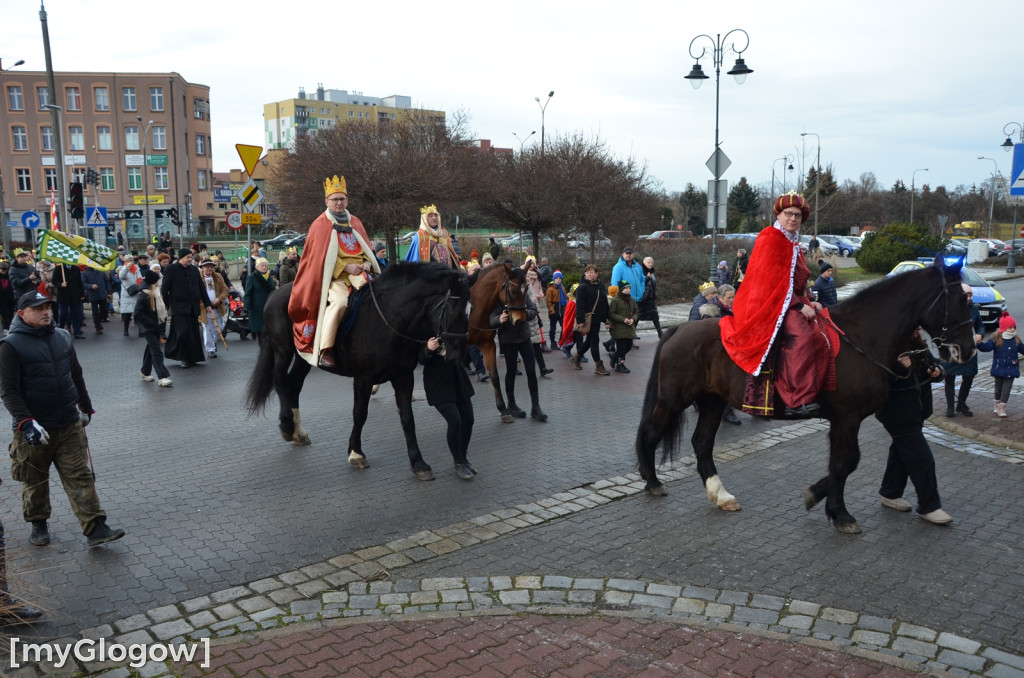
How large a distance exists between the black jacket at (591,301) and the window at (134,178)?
2608 inches

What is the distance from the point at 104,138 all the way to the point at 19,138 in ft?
21.0

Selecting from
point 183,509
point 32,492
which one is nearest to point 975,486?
point 183,509

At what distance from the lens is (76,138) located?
225 ft

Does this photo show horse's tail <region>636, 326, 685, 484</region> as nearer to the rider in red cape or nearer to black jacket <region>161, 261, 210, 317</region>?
the rider in red cape

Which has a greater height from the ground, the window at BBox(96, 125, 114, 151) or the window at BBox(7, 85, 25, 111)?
the window at BBox(7, 85, 25, 111)

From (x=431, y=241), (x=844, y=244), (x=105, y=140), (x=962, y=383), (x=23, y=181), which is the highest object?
(x=105, y=140)

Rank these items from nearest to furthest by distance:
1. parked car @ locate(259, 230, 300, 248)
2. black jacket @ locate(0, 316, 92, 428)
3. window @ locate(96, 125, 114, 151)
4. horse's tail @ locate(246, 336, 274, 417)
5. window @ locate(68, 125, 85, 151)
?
black jacket @ locate(0, 316, 92, 428) → horse's tail @ locate(246, 336, 274, 417) → parked car @ locate(259, 230, 300, 248) → window @ locate(68, 125, 85, 151) → window @ locate(96, 125, 114, 151)

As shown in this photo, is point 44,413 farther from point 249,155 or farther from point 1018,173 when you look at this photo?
point 1018,173

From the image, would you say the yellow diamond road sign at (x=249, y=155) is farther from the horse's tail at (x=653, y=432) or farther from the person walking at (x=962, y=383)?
the person walking at (x=962, y=383)

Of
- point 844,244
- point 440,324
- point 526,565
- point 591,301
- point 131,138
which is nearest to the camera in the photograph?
point 526,565

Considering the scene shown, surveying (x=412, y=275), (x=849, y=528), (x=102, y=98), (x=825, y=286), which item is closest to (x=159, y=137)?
(x=102, y=98)

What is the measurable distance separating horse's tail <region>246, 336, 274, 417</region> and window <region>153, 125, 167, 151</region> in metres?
68.0

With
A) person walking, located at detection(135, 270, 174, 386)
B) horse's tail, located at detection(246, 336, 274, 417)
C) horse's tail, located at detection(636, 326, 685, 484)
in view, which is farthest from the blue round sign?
horse's tail, located at detection(636, 326, 685, 484)

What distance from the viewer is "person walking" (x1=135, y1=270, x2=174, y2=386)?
12203mm
